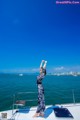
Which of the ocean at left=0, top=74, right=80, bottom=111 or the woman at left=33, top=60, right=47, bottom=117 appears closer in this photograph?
the woman at left=33, top=60, right=47, bottom=117

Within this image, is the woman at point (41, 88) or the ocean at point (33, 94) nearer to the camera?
the woman at point (41, 88)

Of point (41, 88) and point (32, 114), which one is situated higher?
point (41, 88)

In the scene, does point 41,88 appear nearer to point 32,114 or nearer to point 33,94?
point 32,114

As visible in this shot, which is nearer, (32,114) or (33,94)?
(32,114)

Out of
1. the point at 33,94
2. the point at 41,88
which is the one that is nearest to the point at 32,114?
the point at 41,88

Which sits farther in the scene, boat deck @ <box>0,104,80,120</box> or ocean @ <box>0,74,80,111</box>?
ocean @ <box>0,74,80,111</box>

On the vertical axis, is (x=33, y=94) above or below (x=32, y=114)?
above

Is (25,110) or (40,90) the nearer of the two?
(40,90)

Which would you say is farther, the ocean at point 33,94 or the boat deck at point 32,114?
the ocean at point 33,94

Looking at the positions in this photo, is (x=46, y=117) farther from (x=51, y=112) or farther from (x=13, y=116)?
(x=13, y=116)

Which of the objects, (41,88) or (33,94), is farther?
(33,94)

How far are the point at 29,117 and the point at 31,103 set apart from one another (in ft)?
49.7

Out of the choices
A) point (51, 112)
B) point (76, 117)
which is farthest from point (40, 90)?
point (76, 117)

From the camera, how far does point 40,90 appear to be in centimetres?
616
